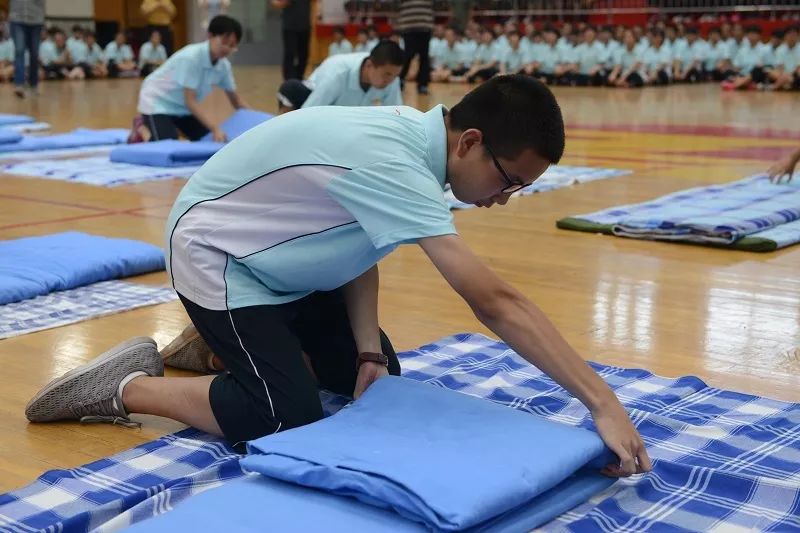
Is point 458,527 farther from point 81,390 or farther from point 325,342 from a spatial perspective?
point 81,390

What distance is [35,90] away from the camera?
451 inches

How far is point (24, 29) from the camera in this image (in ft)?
34.0

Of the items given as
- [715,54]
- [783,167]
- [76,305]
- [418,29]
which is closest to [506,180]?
[76,305]

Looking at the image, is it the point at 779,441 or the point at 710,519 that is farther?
the point at 779,441

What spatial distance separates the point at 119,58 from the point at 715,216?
1380cm

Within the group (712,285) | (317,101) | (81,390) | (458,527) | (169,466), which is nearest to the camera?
(458,527)

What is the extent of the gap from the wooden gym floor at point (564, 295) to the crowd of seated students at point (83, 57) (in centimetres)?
1038

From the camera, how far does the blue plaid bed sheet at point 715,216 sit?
3.83m

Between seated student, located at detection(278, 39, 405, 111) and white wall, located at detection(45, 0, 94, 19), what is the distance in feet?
41.7

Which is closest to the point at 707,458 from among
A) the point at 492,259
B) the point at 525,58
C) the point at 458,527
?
the point at 458,527

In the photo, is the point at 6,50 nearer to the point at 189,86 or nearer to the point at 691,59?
the point at 691,59

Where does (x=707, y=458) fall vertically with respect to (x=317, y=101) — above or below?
below

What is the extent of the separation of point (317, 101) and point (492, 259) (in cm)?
206

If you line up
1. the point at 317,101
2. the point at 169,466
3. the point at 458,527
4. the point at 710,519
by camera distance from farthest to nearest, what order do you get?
the point at 317,101
the point at 169,466
the point at 710,519
the point at 458,527
